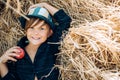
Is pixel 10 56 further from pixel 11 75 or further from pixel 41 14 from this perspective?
pixel 41 14

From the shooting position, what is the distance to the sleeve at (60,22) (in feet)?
6.55

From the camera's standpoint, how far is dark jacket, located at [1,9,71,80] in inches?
79.0

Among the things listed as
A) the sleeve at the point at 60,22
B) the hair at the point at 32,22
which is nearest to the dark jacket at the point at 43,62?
the sleeve at the point at 60,22

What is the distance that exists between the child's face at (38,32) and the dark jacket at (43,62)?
0.21 feet

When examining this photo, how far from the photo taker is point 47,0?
2221 millimetres

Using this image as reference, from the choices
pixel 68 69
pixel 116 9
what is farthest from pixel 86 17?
pixel 68 69

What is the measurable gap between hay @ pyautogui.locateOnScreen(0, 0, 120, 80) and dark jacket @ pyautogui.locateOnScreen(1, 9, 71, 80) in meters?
0.07

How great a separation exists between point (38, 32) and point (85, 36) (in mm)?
265

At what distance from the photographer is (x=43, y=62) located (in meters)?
2.03

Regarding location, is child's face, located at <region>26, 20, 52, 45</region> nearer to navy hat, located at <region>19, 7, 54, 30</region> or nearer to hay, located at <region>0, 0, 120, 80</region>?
navy hat, located at <region>19, 7, 54, 30</region>

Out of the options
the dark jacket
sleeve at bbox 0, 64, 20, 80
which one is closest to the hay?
the dark jacket

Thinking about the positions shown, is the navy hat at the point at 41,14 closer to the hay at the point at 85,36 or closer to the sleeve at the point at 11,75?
the hay at the point at 85,36

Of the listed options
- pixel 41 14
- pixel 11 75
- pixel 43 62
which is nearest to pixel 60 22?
pixel 41 14

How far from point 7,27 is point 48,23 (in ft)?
1.23
